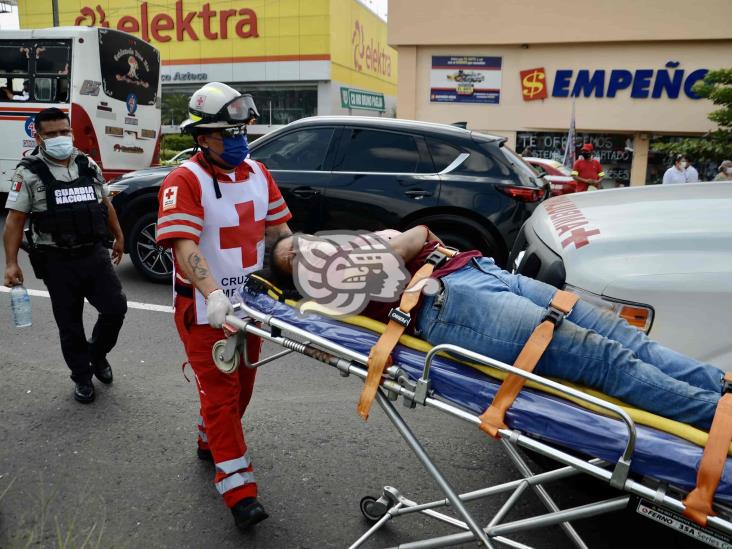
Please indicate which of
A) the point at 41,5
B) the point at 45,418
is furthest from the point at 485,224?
the point at 41,5

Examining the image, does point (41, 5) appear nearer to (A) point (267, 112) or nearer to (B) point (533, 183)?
(A) point (267, 112)

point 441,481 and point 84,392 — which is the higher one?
point 441,481

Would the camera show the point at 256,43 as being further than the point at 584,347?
Yes

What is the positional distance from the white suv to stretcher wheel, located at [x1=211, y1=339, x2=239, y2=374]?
4.72 feet

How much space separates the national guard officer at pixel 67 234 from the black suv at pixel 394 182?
255cm

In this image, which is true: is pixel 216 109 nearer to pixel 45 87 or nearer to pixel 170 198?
pixel 170 198

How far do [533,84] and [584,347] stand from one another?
19.2 meters

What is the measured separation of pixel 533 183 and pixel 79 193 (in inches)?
159

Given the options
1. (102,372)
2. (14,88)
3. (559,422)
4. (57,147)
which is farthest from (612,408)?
(14,88)

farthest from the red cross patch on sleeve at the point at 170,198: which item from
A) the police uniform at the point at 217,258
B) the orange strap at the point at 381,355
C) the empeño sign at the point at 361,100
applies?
the empeño sign at the point at 361,100

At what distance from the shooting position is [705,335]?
2496 mm

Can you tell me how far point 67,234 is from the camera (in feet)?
12.0

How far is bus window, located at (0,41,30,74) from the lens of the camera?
11.2 m

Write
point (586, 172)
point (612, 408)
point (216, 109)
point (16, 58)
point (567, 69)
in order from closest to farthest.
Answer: point (612, 408)
point (216, 109)
point (586, 172)
point (16, 58)
point (567, 69)
